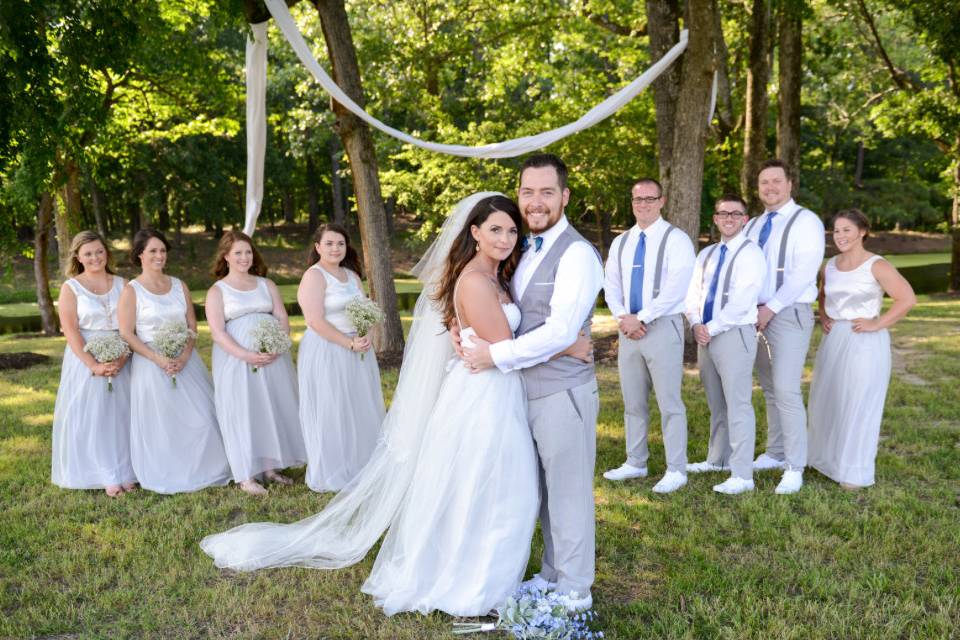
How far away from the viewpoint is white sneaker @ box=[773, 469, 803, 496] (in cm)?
534

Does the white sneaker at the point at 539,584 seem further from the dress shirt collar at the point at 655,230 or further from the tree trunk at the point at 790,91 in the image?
the tree trunk at the point at 790,91

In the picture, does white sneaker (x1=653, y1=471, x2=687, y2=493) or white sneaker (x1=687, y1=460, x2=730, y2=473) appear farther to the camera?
white sneaker (x1=687, y1=460, x2=730, y2=473)

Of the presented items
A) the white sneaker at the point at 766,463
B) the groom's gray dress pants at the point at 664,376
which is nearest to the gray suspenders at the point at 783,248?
the groom's gray dress pants at the point at 664,376

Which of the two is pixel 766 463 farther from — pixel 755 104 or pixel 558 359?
pixel 755 104

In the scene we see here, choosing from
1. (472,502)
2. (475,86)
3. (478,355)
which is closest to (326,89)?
(478,355)

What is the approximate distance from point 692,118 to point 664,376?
4770 mm

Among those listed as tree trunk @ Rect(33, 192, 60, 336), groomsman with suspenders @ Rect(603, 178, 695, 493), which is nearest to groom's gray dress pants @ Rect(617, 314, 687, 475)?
groomsman with suspenders @ Rect(603, 178, 695, 493)

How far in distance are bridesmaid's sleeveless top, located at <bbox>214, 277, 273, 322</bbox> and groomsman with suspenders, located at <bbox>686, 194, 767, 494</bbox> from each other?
3284mm

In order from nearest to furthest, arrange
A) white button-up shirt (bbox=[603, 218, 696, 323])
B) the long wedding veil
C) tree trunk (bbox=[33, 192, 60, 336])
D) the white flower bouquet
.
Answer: the white flower bouquet
the long wedding veil
white button-up shirt (bbox=[603, 218, 696, 323])
tree trunk (bbox=[33, 192, 60, 336])

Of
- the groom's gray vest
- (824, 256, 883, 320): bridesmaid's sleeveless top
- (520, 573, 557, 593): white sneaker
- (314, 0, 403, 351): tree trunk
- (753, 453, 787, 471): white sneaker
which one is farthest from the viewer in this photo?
(314, 0, 403, 351): tree trunk

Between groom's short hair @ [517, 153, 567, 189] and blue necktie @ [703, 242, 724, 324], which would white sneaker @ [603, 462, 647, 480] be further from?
groom's short hair @ [517, 153, 567, 189]

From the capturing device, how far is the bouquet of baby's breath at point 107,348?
5.68 m

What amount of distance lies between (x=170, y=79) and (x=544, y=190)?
14469 mm

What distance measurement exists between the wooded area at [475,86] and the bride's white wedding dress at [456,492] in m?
3.53
